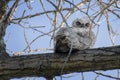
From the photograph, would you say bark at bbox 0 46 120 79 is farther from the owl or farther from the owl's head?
the owl's head

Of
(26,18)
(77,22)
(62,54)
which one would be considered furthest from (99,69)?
(26,18)

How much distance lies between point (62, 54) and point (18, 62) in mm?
332

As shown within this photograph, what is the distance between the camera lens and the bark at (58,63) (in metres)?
2.63

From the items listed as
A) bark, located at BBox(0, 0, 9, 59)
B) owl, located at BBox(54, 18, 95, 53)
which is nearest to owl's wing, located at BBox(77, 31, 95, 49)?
owl, located at BBox(54, 18, 95, 53)

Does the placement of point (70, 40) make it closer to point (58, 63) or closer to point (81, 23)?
point (58, 63)

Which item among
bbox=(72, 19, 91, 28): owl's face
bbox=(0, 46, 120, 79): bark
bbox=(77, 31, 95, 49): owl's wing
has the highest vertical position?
bbox=(72, 19, 91, 28): owl's face

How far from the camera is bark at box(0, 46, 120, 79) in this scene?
2633 millimetres

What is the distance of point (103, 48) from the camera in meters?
2.69

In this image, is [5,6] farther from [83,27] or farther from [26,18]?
[83,27]

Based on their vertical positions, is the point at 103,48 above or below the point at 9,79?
above

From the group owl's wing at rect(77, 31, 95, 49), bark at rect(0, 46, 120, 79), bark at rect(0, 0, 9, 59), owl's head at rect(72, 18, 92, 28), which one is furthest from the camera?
owl's head at rect(72, 18, 92, 28)

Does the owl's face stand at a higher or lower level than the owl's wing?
higher

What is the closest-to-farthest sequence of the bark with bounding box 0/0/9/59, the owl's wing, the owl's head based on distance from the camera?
the owl's wing → the bark with bounding box 0/0/9/59 → the owl's head

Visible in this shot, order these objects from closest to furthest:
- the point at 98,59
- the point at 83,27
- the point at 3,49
→ 1. the point at 98,59
2. the point at 3,49
3. the point at 83,27
